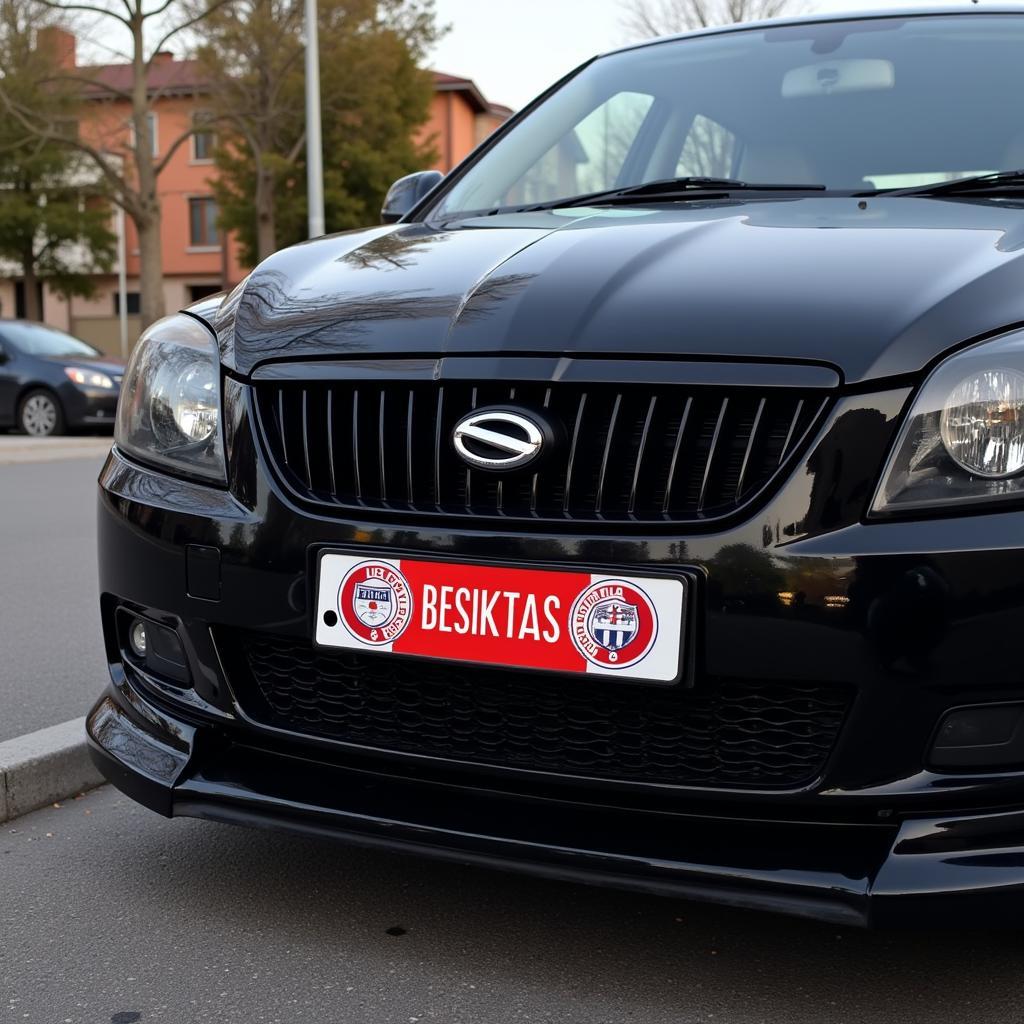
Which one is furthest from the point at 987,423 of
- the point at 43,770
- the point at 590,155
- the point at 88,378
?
the point at 88,378

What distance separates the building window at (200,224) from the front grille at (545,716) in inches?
2009

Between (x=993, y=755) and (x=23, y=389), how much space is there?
14.5 metres

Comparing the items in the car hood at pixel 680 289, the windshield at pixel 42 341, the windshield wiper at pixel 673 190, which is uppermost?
the windshield wiper at pixel 673 190

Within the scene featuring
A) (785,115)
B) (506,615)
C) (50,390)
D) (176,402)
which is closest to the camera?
Answer: (506,615)

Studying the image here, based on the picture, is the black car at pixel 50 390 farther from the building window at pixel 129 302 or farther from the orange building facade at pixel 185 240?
the building window at pixel 129 302

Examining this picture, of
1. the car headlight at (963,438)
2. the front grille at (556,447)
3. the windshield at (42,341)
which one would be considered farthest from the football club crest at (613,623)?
the windshield at (42,341)

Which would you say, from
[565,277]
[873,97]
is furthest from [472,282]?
[873,97]

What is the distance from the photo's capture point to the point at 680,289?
2277 mm

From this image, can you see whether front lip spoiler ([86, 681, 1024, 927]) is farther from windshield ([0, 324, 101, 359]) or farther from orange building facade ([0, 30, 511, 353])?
orange building facade ([0, 30, 511, 353])

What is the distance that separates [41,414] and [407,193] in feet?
40.1

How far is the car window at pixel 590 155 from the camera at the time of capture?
3459 millimetres

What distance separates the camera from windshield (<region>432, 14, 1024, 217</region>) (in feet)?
10.4

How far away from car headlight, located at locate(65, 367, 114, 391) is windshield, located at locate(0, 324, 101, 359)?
45cm

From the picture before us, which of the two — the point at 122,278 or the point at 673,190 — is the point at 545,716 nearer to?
the point at 673,190
